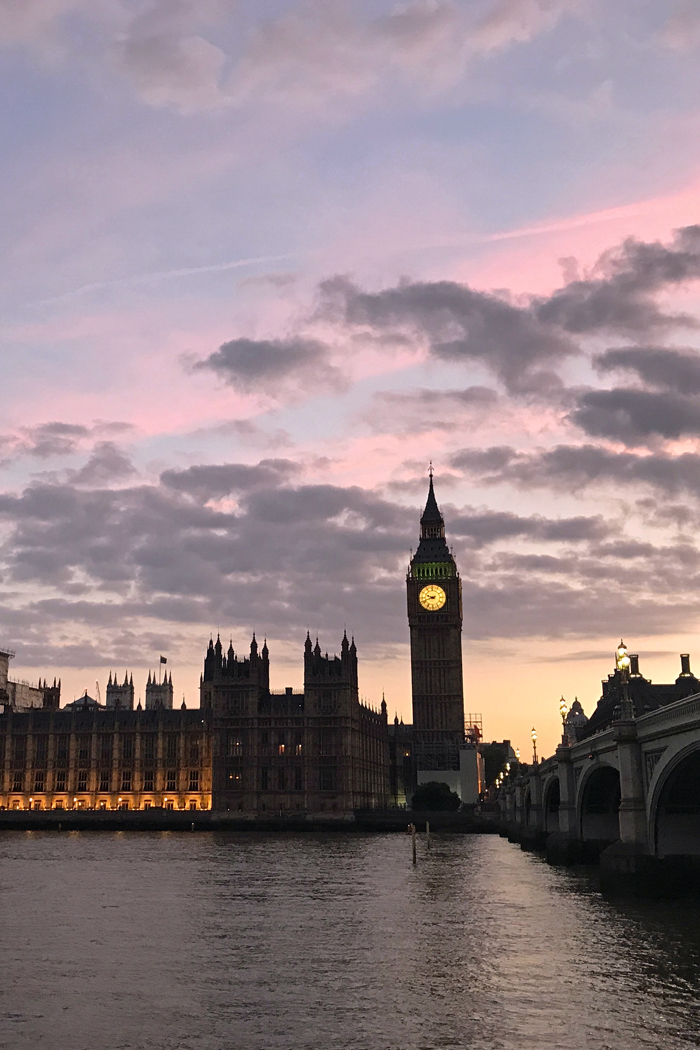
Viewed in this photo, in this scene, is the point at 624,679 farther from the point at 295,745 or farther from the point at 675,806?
the point at 295,745

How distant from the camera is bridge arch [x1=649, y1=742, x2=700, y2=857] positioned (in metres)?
49.4

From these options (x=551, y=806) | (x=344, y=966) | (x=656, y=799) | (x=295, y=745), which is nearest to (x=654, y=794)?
(x=656, y=799)

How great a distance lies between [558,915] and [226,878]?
31.1 meters

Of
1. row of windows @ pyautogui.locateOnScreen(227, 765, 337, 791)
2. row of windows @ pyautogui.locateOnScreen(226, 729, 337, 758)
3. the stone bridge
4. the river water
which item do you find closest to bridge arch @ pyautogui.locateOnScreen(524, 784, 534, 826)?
the river water

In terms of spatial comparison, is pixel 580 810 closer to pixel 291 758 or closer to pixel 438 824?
pixel 438 824

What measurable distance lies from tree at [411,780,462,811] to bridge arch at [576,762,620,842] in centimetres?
10550

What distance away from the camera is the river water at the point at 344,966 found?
27.8 metres

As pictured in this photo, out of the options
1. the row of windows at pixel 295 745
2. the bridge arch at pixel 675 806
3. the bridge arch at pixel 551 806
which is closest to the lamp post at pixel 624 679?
the bridge arch at pixel 675 806

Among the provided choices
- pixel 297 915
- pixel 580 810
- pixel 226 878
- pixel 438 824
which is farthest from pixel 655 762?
pixel 438 824

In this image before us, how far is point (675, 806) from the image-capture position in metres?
54.7

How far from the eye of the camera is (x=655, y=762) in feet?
169

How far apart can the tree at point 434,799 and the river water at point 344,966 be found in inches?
4536

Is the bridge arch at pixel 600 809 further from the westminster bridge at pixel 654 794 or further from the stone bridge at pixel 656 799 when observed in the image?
the stone bridge at pixel 656 799

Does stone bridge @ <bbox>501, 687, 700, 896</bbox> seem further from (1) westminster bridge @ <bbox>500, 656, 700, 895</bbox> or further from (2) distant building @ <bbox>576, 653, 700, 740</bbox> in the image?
(2) distant building @ <bbox>576, 653, 700, 740</bbox>
